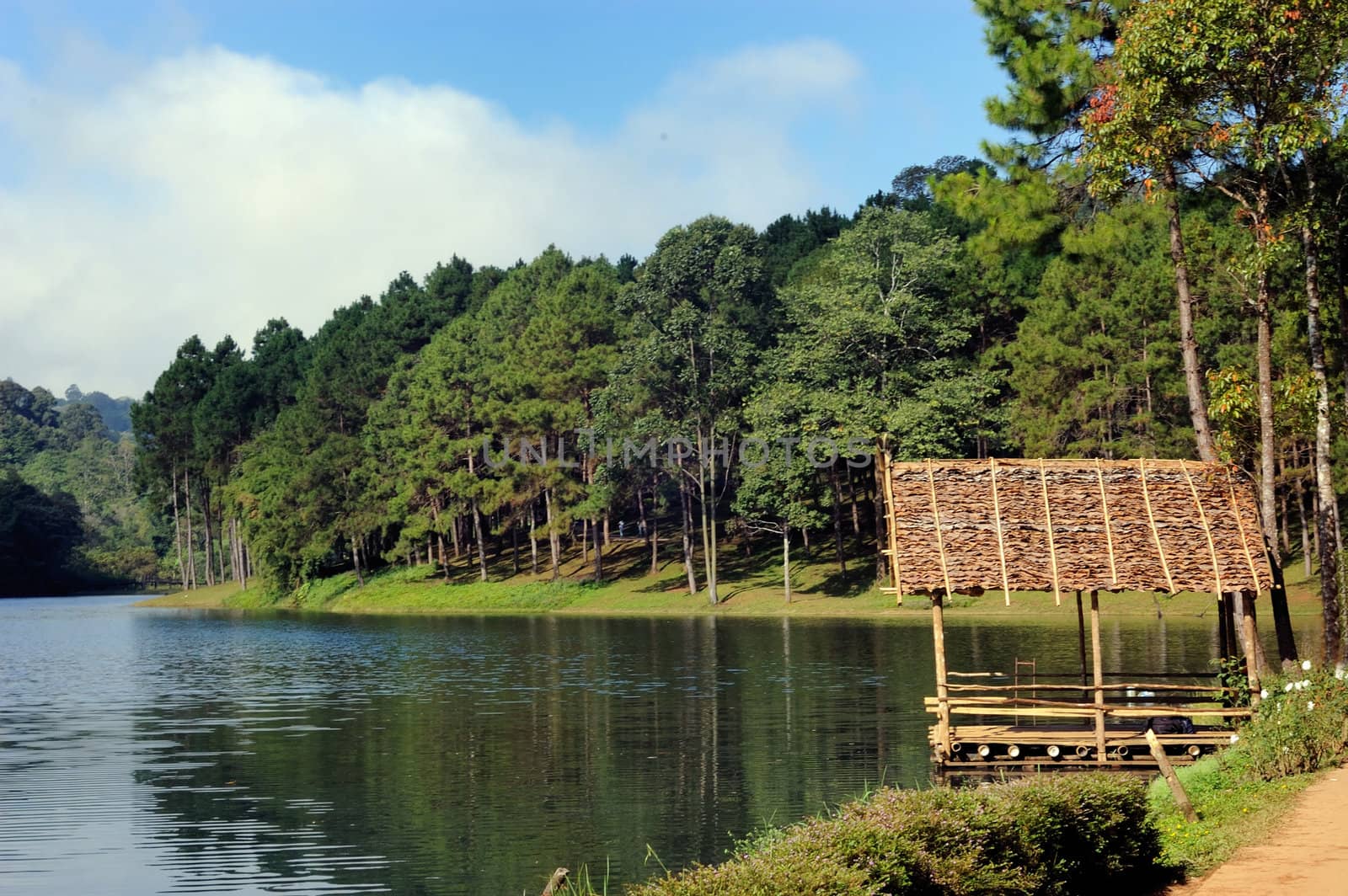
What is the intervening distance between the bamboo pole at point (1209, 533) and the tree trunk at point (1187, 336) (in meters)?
2.40

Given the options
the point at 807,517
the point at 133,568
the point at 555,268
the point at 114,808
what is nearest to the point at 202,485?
the point at 133,568

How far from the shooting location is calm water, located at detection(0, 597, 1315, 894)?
67.6ft

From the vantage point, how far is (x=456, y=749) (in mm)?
30875

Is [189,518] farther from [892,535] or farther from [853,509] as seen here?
[892,535]

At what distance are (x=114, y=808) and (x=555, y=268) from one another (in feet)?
265

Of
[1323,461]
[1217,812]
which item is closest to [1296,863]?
[1217,812]

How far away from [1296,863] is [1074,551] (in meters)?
9.69

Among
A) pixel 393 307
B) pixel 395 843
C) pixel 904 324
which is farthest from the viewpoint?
pixel 393 307

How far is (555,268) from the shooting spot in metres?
103

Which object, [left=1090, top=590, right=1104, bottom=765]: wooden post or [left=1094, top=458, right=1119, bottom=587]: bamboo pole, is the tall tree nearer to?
[left=1094, top=458, right=1119, bottom=587]: bamboo pole

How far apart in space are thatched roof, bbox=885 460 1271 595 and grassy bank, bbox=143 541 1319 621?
103 feet

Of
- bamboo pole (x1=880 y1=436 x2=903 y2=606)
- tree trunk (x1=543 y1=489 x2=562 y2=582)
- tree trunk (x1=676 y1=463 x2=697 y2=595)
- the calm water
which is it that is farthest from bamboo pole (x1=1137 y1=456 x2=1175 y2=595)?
tree trunk (x1=543 y1=489 x2=562 y2=582)

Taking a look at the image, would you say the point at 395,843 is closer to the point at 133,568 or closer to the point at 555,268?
the point at 555,268

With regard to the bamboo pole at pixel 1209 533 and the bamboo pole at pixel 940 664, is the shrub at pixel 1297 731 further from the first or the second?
the bamboo pole at pixel 940 664
